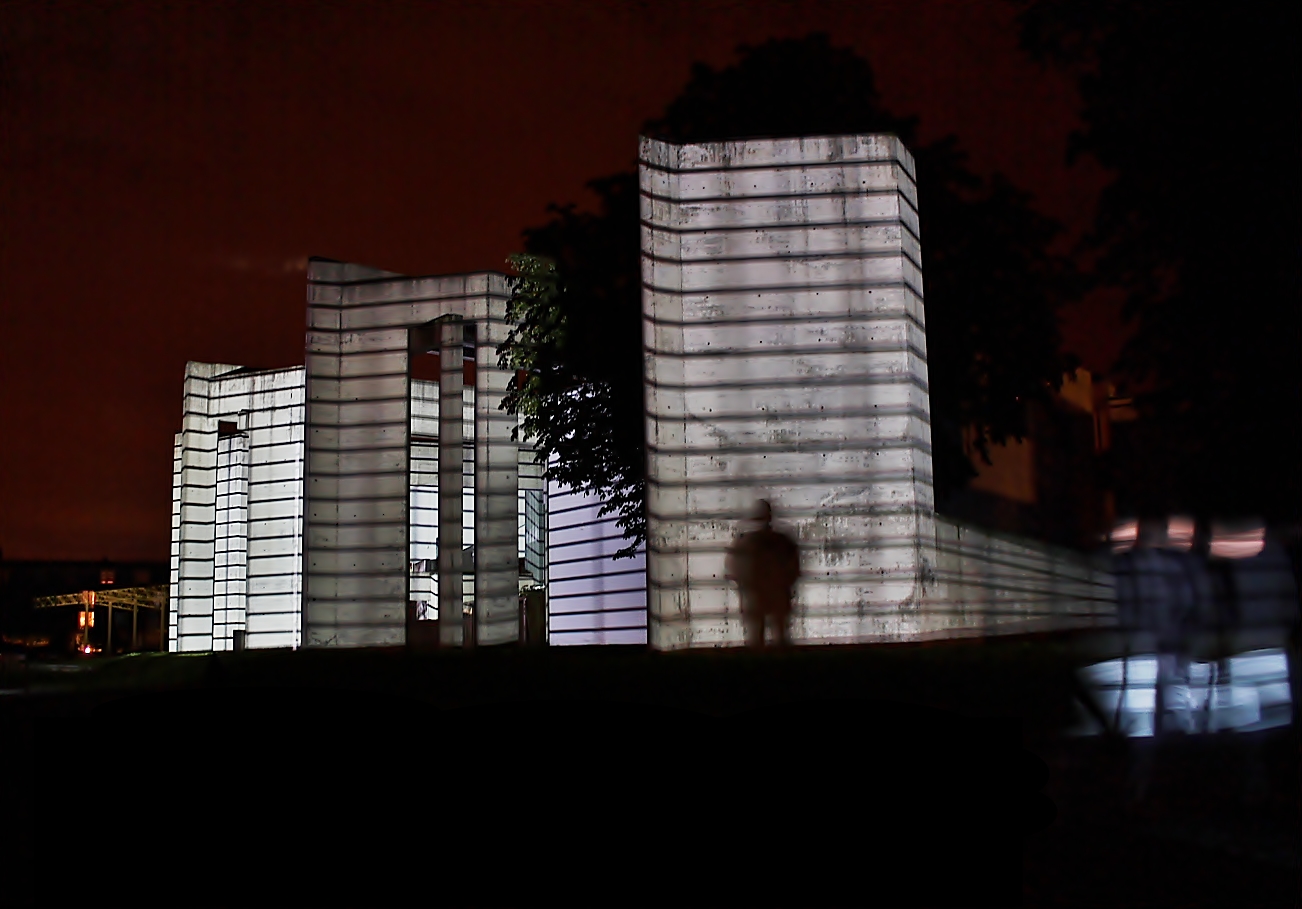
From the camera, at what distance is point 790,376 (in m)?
5.35

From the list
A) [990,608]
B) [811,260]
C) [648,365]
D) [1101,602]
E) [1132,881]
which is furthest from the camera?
[990,608]

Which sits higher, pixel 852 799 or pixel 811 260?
pixel 811 260

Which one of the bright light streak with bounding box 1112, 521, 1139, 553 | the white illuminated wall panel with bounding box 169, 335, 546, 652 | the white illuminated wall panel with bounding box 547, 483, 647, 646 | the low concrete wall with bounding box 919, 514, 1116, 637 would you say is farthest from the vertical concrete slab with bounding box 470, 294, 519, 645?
the bright light streak with bounding box 1112, 521, 1139, 553

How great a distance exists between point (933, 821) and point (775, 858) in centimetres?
12

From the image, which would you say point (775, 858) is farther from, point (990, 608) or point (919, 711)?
point (990, 608)

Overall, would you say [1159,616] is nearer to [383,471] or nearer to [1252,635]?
[1252,635]

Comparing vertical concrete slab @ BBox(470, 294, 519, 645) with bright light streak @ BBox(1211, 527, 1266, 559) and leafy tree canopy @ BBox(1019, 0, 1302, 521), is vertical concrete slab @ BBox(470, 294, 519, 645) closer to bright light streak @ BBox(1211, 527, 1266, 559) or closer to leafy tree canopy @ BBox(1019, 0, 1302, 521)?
leafy tree canopy @ BBox(1019, 0, 1302, 521)

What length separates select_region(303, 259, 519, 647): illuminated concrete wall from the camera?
16.2 m

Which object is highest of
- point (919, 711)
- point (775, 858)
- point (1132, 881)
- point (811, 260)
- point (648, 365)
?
point (811, 260)

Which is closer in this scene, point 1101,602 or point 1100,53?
point 1101,602

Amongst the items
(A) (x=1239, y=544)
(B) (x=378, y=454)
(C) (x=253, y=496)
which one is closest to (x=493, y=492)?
(B) (x=378, y=454)

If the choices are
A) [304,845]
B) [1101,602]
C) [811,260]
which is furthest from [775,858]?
[811,260]

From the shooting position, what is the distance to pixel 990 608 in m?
9.74

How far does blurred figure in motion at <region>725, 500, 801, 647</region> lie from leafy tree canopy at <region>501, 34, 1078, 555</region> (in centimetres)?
863
